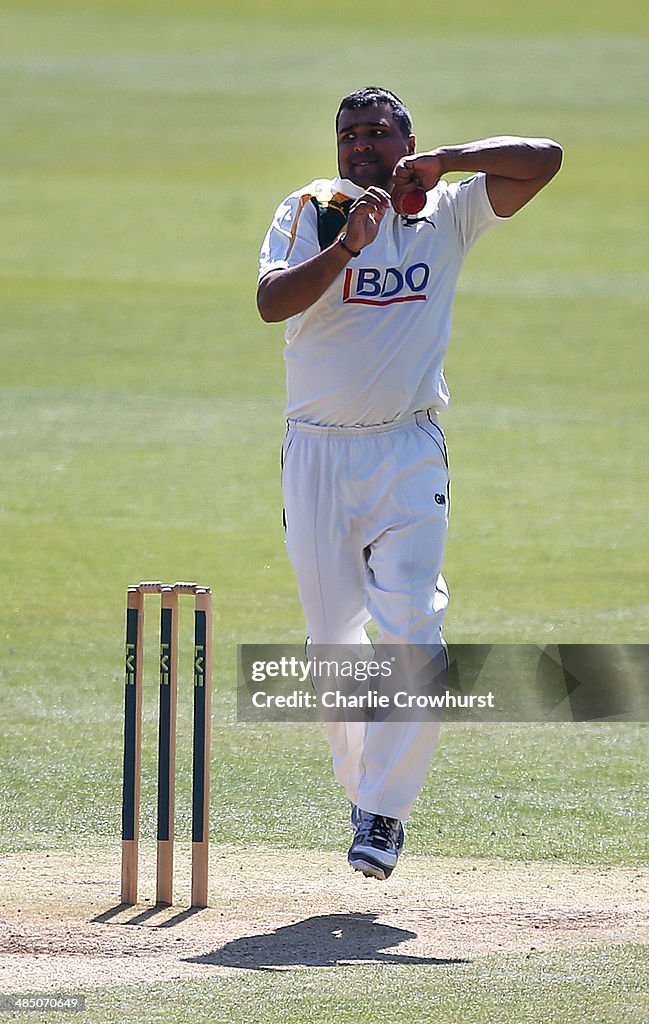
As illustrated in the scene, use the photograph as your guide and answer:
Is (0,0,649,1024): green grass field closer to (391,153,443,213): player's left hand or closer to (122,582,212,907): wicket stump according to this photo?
(122,582,212,907): wicket stump

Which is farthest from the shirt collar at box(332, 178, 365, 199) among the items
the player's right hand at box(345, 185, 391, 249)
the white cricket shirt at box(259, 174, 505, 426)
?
the player's right hand at box(345, 185, 391, 249)

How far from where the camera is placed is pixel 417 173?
4.82 m

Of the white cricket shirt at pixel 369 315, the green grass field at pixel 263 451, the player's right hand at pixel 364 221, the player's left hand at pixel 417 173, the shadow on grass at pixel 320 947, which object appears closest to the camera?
the shadow on grass at pixel 320 947

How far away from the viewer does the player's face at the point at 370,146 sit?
4969 millimetres

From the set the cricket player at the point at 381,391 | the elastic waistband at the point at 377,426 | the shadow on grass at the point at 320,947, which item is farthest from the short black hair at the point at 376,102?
the shadow on grass at the point at 320,947

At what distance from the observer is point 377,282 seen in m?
4.95

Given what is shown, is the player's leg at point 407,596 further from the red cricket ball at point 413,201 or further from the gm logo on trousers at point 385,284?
the red cricket ball at point 413,201

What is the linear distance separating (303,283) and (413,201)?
1.33 feet

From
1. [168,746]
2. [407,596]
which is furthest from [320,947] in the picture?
[407,596]

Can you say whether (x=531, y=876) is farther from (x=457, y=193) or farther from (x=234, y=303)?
(x=234, y=303)

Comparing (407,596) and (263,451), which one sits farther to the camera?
(263,451)

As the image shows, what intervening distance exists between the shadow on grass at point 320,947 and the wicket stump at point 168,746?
315 millimetres

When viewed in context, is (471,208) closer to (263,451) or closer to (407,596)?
(407,596)

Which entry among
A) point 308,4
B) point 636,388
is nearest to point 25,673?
point 636,388
